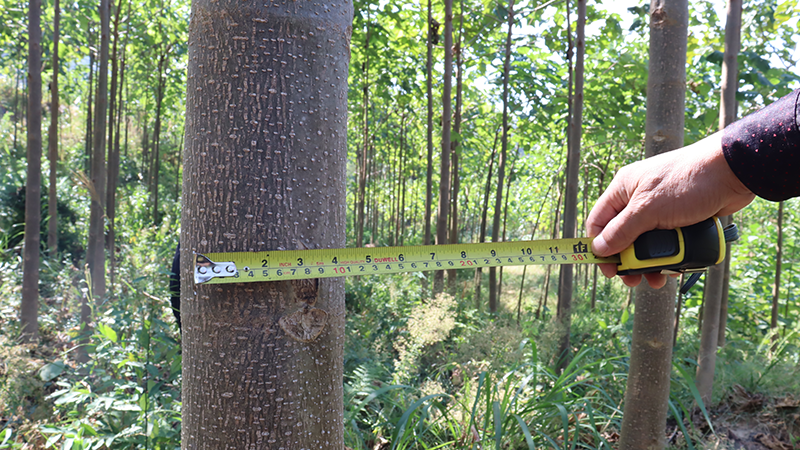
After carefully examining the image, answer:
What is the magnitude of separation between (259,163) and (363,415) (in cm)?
285

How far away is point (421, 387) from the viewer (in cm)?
331

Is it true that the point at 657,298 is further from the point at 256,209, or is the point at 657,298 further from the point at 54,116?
the point at 54,116

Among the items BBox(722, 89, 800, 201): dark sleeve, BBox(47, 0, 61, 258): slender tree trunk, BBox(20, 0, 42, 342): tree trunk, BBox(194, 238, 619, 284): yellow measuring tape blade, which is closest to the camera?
BBox(194, 238, 619, 284): yellow measuring tape blade

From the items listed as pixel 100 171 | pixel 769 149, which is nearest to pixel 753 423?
pixel 769 149

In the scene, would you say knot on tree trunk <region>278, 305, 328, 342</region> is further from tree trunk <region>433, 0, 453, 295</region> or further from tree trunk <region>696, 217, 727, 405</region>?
tree trunk <region>433, 0, 453, 295</region>

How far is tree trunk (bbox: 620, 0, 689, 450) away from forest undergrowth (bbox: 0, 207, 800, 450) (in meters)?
0.28

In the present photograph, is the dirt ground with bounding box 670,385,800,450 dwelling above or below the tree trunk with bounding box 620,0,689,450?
below

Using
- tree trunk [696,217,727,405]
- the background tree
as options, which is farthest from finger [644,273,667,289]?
tree trunk [696,217,727,405]

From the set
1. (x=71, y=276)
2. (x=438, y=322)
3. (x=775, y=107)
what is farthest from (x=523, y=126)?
(x=71, y=276)

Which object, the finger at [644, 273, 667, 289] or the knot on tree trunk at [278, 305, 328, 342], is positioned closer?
the knot on tree trunk at [278, 305, 328, 342]

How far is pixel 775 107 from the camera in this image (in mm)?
1191

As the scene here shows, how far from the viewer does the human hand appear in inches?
49.9

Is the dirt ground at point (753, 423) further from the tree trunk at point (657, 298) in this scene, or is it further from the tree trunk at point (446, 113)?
the tree trunk at point (446, 113)

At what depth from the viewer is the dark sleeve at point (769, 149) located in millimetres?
1164
